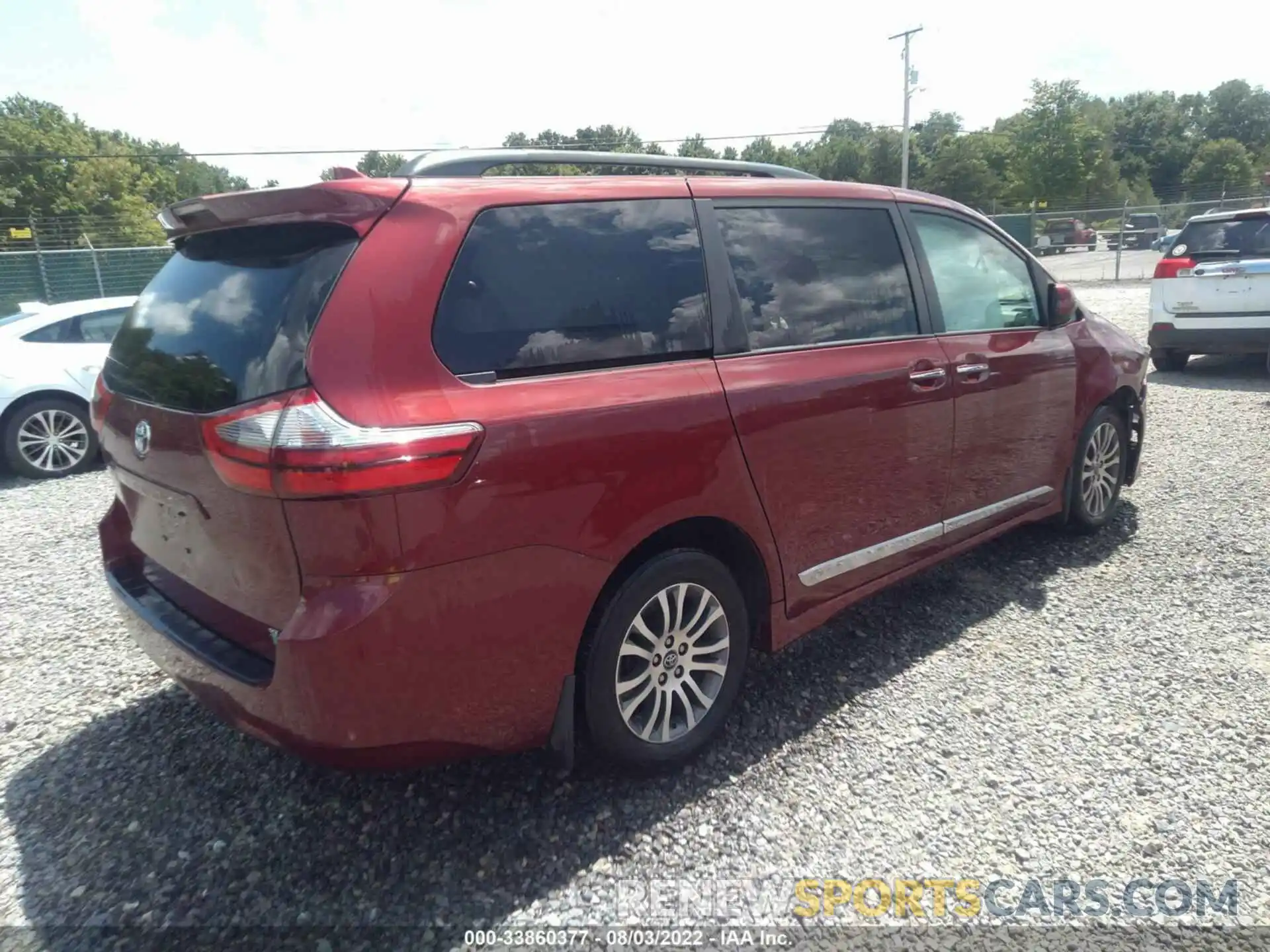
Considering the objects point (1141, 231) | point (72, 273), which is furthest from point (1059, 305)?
point (1141, 231)

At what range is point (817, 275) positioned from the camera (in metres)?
3.20

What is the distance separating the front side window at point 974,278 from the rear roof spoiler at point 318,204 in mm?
2384

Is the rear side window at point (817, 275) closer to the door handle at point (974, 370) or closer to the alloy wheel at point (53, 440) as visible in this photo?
the door handle at point (974, 370)

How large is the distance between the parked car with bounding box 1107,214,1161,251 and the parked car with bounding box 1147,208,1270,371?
2490 centimetres

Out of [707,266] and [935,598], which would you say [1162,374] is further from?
[707,266]

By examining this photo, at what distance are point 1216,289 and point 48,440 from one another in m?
11.4

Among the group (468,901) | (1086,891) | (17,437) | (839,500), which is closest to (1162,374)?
(839,500)

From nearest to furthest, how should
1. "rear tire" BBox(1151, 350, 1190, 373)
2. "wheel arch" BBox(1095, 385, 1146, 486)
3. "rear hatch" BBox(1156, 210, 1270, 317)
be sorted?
"wheel arch" BBox(1095, 385, 1146, 486) → "rear hatch" BBox(1156, 210, 1270, 317) → "rear tire" BBox(1151, 350, 1190, 373)

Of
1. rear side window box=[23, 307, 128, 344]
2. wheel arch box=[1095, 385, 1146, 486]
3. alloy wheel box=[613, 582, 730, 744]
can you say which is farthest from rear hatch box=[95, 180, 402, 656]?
rear side window box=[23, 307, 128, 344]

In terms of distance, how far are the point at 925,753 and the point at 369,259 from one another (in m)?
2.35

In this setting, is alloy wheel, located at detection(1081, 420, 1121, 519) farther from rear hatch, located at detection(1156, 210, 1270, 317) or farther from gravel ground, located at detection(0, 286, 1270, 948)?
rear hatch, located at detection(1156, 210, 1270, 317)

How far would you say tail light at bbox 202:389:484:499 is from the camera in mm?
1984

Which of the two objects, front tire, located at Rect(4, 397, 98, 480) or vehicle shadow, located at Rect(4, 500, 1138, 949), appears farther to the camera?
front tire, located at Rect(4, 397, 98, 480)

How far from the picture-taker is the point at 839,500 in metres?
3.18
